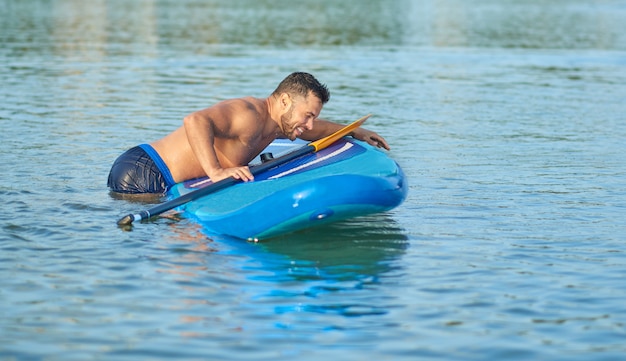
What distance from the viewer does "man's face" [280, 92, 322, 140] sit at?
23.5 ft

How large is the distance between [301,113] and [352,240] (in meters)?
1.00

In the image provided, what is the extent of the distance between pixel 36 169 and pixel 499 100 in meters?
8.16

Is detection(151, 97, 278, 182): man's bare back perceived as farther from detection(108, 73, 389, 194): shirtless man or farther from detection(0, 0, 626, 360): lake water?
detection(0, 0, 626, 360): lake water

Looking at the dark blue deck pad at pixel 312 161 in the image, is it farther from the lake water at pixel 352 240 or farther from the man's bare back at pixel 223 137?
the lake water at pixel 352 240

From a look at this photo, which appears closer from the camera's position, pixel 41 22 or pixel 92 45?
pixel 92 45

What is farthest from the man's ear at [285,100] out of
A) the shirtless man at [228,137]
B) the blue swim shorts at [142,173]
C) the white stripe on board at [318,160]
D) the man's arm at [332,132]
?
the blue swim shorts at [142,173]

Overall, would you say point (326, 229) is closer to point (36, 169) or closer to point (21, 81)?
point (36, 169)

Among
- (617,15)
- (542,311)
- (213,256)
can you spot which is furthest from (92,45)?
(617,15)

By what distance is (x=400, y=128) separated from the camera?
1255cm

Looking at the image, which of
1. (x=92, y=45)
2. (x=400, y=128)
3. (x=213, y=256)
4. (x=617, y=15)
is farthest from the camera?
(x=617, y=15)

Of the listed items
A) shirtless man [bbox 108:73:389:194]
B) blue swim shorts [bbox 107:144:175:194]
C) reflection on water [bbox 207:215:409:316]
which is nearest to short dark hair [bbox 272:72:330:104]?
shirtless man [bbox 108:73:389:194]

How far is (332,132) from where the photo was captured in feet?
26.9

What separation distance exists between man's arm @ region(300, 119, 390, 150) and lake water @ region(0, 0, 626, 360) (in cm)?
56

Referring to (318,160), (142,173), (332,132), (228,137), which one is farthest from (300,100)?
(142,173)
